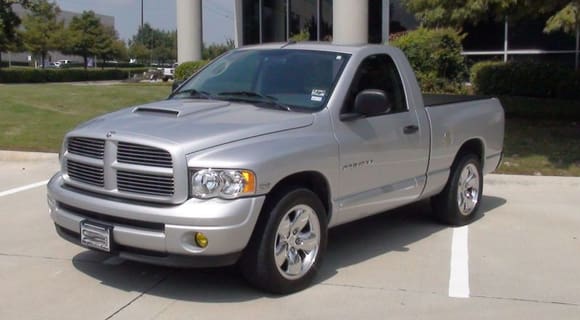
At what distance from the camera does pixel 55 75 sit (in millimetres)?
45281

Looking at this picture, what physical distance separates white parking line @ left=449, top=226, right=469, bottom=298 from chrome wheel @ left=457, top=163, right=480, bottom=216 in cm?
23

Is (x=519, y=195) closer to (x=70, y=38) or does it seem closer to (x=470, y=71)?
(x=470, y=71)

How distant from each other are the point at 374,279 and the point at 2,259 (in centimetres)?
316

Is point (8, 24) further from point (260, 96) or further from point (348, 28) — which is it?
point (260, 96)

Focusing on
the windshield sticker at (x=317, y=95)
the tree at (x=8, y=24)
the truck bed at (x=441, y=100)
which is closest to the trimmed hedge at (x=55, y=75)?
the tree at (x=8, y=24)

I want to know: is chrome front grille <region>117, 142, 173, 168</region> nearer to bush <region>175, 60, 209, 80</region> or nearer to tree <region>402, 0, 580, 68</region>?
tree <region>402, 0, 580, 68</region>

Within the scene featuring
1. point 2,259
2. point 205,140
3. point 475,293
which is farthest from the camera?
point 2,259

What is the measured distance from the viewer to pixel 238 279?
5.62m

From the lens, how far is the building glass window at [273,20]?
27.1m

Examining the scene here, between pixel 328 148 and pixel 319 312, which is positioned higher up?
pixel 328 148

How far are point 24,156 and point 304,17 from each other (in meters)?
16.8

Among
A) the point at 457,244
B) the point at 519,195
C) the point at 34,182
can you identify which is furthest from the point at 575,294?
the point at 34,182

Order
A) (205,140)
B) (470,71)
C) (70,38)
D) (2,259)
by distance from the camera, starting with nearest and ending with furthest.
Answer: (205,140), (2,259), (470,71), (70,38)

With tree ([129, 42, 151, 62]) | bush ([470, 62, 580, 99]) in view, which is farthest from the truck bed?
tree ([129, 42, 151, 62])
